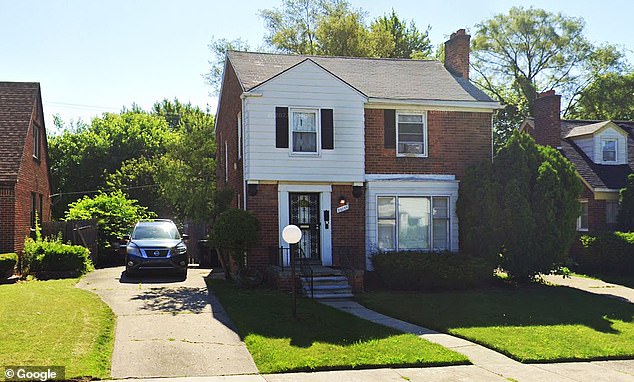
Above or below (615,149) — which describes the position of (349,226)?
below

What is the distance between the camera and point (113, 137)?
45.2 meters

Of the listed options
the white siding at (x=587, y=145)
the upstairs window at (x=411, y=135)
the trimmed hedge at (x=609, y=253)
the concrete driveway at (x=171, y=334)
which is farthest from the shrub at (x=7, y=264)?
the white siding at (x=587, y=145)

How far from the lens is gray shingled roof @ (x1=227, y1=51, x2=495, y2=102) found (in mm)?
18781

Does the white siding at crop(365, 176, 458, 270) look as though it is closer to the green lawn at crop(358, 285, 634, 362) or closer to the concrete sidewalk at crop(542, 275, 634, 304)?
the green lawn at crop(358, 285, 634, 362)

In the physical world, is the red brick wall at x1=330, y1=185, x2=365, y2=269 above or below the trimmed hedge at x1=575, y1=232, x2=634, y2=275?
above

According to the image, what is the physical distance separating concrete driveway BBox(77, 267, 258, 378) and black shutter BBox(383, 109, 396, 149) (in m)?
6.67

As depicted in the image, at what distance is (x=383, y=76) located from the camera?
2059cm

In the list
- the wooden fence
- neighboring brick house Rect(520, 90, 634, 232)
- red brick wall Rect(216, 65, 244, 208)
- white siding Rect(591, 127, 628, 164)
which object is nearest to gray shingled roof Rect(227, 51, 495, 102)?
red brick wall Rect(216, 65, 244, 208)

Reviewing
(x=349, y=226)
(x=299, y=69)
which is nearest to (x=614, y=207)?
(x=349, y=226)

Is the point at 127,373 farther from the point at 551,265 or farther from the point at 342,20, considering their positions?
the point at 342,20

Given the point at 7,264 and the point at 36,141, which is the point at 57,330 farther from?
the point at 36,141

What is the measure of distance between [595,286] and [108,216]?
17.8 m

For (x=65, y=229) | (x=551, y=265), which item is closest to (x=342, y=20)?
(x=65, y=229)

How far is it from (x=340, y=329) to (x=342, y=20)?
95.0 ft
